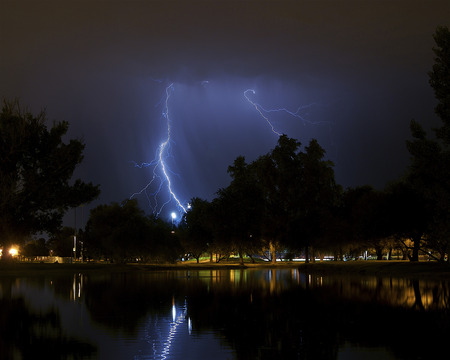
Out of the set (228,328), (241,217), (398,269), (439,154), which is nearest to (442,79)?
(439,154)

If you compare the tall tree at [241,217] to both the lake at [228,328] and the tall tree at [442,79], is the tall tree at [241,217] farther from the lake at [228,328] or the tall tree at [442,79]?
the lake at [228,328]

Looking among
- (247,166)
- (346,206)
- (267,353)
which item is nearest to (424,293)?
(267,353)

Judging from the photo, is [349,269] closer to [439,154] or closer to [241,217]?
[439,154]

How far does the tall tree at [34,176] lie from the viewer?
50.0m

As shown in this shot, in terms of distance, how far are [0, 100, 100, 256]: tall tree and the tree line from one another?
0.31 feet

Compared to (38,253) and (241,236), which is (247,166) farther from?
(38,253)

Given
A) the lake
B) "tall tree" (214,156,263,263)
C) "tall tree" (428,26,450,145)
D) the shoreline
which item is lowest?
the lake

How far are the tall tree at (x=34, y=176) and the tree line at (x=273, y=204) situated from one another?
93 mm

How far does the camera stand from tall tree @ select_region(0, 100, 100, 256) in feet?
164

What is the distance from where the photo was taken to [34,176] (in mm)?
51281

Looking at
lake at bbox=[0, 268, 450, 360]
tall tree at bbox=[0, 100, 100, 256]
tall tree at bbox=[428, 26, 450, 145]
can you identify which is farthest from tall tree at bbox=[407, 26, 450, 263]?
tall tree at bbox=[0, 100, 100, 256]

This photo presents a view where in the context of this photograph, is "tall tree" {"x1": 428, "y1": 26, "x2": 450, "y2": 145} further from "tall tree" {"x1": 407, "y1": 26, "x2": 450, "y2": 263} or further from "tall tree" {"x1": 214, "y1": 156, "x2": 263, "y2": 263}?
"tall tree" {"x1": 214, "y1": 156, "x2": 263, "y2": 263}

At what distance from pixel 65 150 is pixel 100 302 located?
3303 cm

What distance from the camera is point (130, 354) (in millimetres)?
10828
